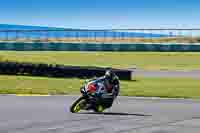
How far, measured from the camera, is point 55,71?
23672 millimetres

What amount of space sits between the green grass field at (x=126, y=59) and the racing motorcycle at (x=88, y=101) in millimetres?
23596

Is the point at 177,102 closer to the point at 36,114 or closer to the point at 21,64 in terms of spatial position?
the point at 36,114

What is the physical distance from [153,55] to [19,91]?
29919 mm

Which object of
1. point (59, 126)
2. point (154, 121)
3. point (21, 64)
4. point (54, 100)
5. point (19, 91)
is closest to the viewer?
point (59, 126)

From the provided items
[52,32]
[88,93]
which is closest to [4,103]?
[88,93]

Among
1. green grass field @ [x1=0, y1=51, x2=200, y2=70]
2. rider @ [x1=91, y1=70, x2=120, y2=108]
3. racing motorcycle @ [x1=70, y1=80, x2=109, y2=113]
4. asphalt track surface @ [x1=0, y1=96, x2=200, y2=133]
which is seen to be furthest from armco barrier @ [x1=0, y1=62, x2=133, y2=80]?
green grass field @ [x1=0, y1=51, x2=200, y2=70]

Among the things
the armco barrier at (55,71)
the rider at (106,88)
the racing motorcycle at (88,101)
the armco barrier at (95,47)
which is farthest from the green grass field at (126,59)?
the rider at (106,88)

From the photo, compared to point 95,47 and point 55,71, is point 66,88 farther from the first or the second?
point 95,47

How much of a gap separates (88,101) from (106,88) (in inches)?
21.0

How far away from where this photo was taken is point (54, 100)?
1564 cm

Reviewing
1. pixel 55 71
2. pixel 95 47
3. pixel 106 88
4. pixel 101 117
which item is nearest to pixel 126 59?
pixel 95 47

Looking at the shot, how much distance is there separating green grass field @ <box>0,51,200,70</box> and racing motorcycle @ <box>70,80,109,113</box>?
23.6 metres

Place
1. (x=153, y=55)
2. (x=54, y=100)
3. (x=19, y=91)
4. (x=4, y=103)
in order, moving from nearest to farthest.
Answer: (x=4, y=103), (x=54, y=100), (x=19, y=91), (x=153, y=55)

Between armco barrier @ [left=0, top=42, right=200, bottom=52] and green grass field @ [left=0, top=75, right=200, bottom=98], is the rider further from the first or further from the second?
armco barrier @ [left=0, top=42, right=200, bottom=52]
